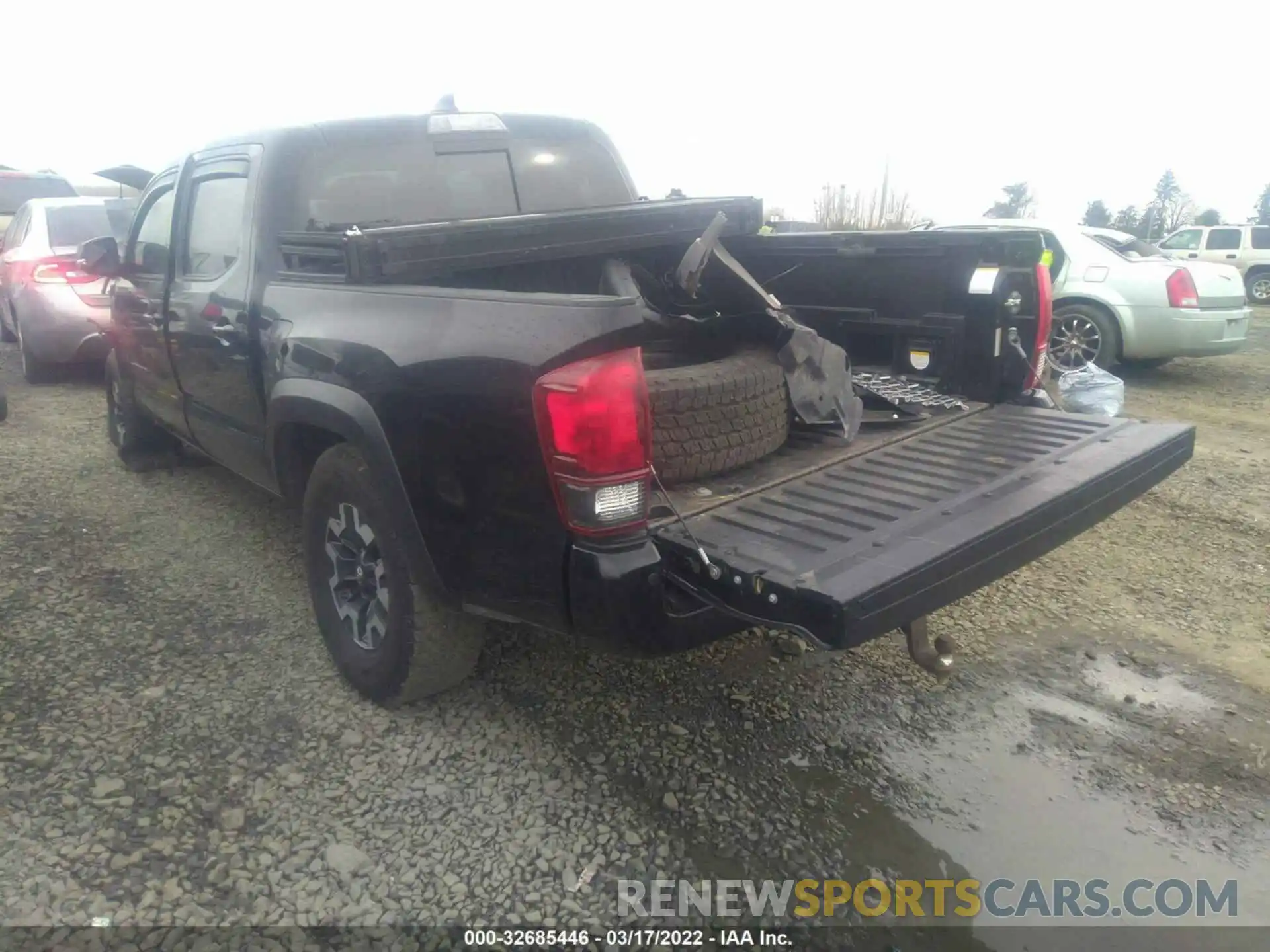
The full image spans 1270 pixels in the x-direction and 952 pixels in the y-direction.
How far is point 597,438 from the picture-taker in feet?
6.96

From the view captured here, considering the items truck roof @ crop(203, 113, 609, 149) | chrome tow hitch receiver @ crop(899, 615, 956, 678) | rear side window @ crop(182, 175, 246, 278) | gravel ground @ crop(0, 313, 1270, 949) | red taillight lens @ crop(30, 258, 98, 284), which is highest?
truck roof @ crop(203, 113, 609, 149)

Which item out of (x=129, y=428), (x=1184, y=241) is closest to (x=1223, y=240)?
(x=1184, y=241)

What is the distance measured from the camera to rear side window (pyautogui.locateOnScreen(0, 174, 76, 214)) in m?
11.4

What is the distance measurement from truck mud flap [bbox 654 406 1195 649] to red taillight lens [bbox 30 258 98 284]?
22.4 ft

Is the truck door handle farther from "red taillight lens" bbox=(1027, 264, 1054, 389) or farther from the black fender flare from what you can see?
"red taillight lens" bbox=(1027, 264, 1054, 389)

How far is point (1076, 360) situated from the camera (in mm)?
8344

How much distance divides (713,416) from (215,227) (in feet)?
8.09

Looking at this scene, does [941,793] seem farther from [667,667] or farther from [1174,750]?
[667,667]

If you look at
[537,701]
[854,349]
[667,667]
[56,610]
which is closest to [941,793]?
[667,667]

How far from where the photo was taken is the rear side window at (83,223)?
7.64 metres

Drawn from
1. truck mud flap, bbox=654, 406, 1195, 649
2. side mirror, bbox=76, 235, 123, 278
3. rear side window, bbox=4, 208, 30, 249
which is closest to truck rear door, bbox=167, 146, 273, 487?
side mirror, bbox=76, 235, 123, 278

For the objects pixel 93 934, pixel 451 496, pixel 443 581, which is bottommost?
pixel 93 934

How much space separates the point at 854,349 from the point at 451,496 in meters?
2.09

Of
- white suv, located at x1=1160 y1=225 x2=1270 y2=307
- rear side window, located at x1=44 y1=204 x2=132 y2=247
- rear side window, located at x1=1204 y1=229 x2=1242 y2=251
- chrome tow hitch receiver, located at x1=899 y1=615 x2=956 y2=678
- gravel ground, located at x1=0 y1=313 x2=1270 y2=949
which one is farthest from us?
rear side window, located at x1=1204 y1=229 x2=1242 y2=251
